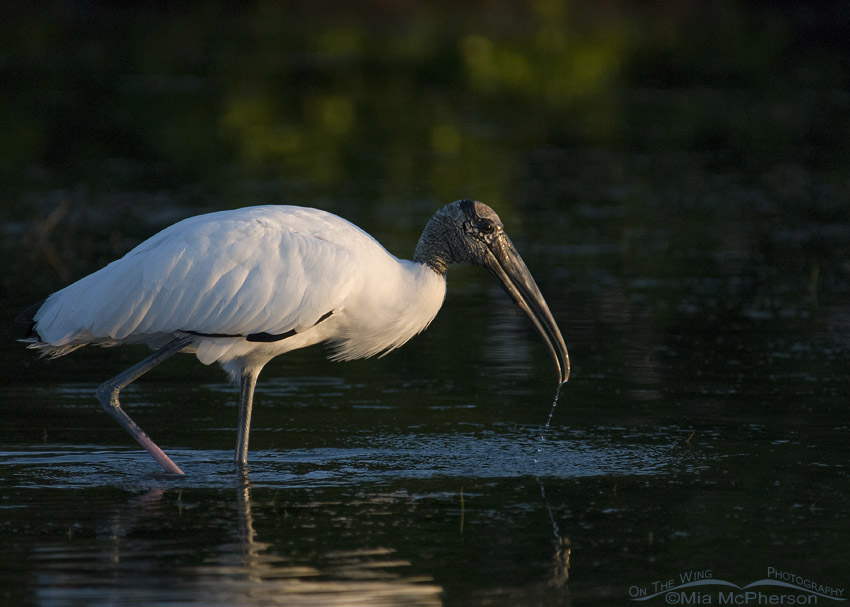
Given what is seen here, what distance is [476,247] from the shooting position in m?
8.36

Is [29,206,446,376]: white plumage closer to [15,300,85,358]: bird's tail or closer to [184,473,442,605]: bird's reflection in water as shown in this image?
[15,300,85,358]: bird's tail

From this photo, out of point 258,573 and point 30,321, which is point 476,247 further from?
point 258,573

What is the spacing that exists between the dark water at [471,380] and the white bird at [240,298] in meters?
0.56

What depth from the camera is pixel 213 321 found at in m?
7.73

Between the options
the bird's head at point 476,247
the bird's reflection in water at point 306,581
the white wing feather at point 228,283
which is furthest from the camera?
the bird's head at point 476,247

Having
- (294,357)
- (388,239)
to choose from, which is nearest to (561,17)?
(388,239)

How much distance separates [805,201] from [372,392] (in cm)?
922

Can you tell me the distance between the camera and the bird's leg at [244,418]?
7.77 meters

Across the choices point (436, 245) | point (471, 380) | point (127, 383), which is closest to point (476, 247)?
point (436, 245)

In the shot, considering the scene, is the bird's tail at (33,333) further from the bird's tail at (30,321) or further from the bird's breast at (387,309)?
the bird's breast at (387,309)

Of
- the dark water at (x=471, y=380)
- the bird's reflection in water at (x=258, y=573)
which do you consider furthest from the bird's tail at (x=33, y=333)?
the bird's reflection in water at (x=258, y=573)

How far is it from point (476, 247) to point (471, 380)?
1702mm

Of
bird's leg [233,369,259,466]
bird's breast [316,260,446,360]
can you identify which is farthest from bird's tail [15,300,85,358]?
bird's breast [316,260,446,360]

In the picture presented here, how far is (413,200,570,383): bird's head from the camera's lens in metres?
8.36
